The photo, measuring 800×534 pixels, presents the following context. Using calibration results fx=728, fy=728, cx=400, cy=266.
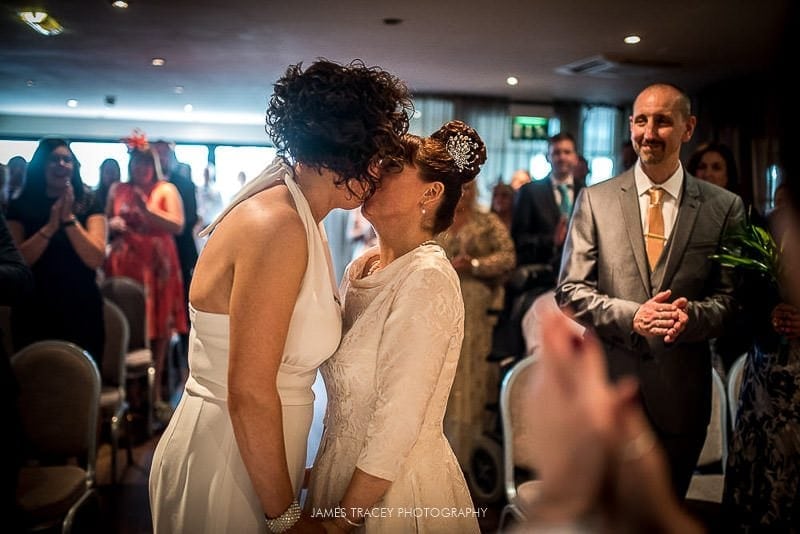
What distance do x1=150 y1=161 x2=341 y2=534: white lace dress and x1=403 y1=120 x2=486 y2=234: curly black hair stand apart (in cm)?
18

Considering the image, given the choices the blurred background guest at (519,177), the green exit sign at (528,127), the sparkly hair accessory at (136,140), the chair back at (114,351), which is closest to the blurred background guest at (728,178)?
the green exit sign at (528,127)

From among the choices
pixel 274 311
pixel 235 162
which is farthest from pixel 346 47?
pixel 274 311

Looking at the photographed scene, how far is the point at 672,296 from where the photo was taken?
138 cm

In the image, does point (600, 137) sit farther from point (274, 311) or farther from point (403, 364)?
point (274, 311)

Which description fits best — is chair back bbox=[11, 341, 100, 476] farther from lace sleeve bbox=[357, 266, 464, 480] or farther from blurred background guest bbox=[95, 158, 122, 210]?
lace sleeve bbox=[357, 266, 464, 480]

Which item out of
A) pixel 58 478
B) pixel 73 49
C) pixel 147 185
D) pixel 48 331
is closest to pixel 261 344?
pixel 73 49

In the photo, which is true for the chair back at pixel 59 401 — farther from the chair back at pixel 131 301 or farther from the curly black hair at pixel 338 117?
the chair back at pixel 131 301

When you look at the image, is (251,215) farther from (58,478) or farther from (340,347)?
(58,478)

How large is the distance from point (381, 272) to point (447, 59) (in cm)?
60

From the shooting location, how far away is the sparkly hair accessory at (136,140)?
2199 millimetres

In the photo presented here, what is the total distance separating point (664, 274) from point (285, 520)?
32.9 inches

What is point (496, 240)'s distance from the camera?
250 cm

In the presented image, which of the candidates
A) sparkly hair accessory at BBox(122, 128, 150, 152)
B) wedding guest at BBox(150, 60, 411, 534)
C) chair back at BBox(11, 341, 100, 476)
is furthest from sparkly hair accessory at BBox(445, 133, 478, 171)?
sparkly hair accessory at BBox(122, 128, 150, 152)

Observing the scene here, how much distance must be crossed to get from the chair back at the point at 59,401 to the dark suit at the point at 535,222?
4.71 feet
